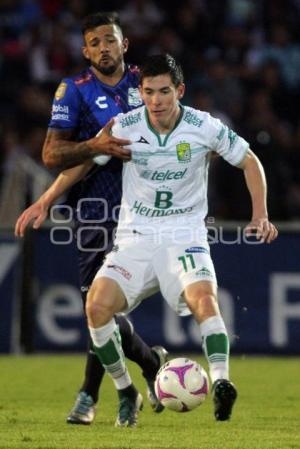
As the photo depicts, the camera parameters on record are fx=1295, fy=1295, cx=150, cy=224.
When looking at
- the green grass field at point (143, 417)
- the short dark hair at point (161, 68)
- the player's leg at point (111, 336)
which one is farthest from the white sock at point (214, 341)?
the short dark hair at point (161, 68)

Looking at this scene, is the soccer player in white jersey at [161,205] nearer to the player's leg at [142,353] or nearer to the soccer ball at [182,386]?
the soccer ball at [182,386]

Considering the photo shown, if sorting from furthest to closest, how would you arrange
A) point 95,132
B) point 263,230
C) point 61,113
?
point 95,132, point 61,113, point 263,230

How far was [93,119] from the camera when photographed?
26.1ft

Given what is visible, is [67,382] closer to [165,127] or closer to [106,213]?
[106,213]

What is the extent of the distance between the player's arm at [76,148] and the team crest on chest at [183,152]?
0.28m

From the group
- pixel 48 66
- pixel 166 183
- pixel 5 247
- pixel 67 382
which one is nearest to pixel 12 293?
pixel 5 247

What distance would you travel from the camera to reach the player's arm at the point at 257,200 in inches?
273

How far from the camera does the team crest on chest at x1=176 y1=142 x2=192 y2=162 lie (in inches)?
285

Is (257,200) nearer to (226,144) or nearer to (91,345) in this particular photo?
(226,144)

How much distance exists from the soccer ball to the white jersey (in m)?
0.81

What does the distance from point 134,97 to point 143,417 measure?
199 cm

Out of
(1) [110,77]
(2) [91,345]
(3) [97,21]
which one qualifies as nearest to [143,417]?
(2) [91,345]

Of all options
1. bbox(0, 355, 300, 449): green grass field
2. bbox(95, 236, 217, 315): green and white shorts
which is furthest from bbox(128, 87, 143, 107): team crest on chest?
bbox(0, 355, 300, 449): green grass field

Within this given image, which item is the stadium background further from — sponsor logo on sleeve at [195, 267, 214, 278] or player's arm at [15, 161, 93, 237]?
sponsor logo on sleeve at [195, 267, 214, 278]
